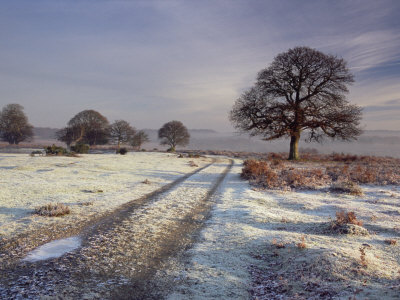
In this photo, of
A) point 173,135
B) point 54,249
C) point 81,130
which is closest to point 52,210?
point 54,249

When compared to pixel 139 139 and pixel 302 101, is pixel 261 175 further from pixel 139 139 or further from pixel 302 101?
pixel 139 139

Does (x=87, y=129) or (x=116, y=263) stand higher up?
(x=87, y=129)

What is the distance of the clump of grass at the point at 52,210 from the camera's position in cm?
705

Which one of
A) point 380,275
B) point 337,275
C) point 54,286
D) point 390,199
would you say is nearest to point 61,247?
point 54,286

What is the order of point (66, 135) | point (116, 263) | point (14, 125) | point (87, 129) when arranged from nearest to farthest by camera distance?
point (116, 263)
point (66, 135)
point (87, 129)
point (14, 125)

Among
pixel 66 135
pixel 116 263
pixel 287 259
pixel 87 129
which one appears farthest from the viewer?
pixel 87 129

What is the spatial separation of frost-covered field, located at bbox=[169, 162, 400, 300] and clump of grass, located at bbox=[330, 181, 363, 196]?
3.19 meters

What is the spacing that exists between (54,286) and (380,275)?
193 inches

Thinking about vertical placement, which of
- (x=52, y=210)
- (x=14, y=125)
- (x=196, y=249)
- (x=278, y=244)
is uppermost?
(x=14, y=125)

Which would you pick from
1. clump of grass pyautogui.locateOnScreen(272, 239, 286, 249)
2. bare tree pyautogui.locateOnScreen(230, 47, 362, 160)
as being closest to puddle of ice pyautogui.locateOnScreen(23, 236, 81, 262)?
clump of grass pyautogui.locateOnScreen(272, 239, 286, 249)

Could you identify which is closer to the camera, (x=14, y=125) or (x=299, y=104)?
(x=299, y=104)

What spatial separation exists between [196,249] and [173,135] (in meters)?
65.4

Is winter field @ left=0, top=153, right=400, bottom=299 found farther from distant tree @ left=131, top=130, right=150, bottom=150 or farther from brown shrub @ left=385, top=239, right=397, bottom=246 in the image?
distant tree @ left=131, top=130, right=150, bottom=150

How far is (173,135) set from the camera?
69875mm
